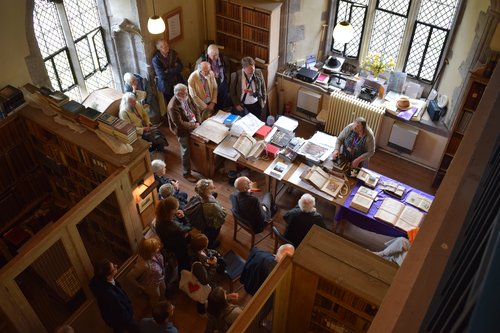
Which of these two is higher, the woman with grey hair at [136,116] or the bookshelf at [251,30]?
the bookshelf at [251,30]

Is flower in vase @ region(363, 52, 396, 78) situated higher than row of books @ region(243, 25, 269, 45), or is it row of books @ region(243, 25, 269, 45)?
row of books @ region(243, 25, 269, 45)

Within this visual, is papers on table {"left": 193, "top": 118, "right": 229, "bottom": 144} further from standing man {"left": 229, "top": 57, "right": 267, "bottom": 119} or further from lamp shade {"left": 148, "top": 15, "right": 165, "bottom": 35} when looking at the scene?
lamp shade {"left": 148, "top": 15, "right": 165, "bottom": 35}

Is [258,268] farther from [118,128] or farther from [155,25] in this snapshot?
[155,25]

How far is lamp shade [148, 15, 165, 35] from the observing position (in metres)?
7.68

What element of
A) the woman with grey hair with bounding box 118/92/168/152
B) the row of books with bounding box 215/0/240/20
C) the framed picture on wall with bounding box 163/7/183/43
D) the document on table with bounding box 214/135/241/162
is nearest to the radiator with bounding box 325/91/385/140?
the document on table with bounding box 214/135/241/162

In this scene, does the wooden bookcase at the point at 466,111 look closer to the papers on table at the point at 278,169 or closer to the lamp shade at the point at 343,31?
the lamp shade at the point at 343,31

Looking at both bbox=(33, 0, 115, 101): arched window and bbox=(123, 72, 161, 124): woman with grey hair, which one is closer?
bbox=(33, 0, 115, 101): arched window

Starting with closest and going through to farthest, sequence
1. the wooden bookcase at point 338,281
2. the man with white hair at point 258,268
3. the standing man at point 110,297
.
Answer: the wooden bookcase at point 338,281, the standing man at point 110,297, the man with white hair at point 258,268

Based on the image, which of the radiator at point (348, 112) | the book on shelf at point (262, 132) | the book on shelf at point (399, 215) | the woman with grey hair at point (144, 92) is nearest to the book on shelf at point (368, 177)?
the book on shelf at point (399, 215)

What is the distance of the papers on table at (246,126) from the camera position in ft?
25.3

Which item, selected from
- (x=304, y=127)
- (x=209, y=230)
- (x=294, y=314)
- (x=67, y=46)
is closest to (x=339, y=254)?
(x=294, y=314)

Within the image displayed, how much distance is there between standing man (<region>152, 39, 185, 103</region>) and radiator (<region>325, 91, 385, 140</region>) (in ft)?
9.33

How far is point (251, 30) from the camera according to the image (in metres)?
8.72

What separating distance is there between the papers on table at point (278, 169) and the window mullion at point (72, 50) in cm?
365
